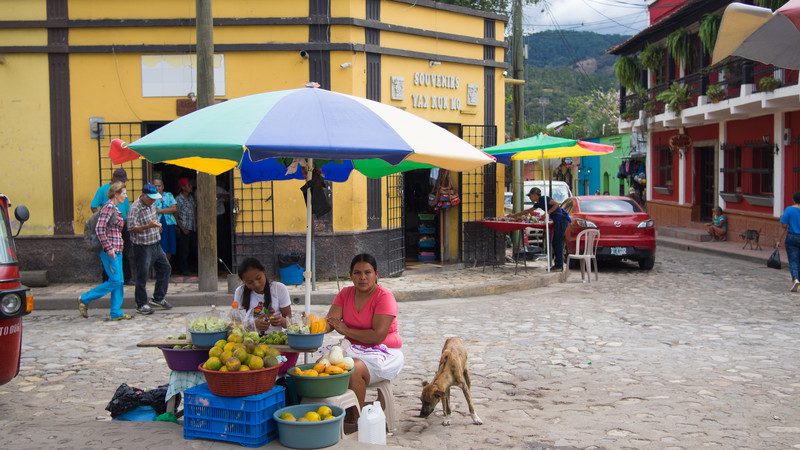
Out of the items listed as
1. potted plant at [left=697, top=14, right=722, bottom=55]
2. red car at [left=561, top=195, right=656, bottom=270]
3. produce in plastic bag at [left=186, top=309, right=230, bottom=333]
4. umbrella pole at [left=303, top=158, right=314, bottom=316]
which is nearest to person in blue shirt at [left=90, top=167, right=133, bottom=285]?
umbrella pole at [left=303, top=158, right=314, bottom=316]

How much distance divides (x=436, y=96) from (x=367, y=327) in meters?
9.63

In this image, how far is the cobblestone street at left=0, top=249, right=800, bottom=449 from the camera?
225 inches

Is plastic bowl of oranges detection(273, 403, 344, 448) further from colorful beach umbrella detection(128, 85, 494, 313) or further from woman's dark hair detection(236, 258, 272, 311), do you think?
colorful beach umbrella detection(128, 85, 494, 313)

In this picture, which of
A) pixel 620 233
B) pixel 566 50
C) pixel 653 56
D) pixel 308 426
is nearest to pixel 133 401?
pixel 308 426

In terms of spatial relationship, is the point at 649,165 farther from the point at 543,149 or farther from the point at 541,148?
the point at 541,148

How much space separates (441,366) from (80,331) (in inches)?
225

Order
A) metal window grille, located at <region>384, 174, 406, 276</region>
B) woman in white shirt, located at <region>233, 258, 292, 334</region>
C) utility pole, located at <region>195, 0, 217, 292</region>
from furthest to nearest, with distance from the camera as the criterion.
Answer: metal window grille, located at <region>384, 174, 406, 276</region> < utility pole, located at <region>195, 0, 217, 292</region> < woman in white shirt, located at <region>233, 258, 292, 334</region>

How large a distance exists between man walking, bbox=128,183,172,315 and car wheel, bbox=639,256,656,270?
979cm

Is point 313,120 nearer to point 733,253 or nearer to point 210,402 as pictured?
point 210,402

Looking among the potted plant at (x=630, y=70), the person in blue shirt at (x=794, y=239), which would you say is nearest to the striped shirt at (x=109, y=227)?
the person in blue shirt at (x=794, y=239)

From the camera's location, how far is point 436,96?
15047 mm

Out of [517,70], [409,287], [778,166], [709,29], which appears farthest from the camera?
[709,29]

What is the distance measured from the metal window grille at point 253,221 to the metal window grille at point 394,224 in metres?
2.00

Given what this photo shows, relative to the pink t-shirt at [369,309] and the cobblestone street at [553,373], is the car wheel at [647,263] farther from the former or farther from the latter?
the pink t-shirt at [369,309]
